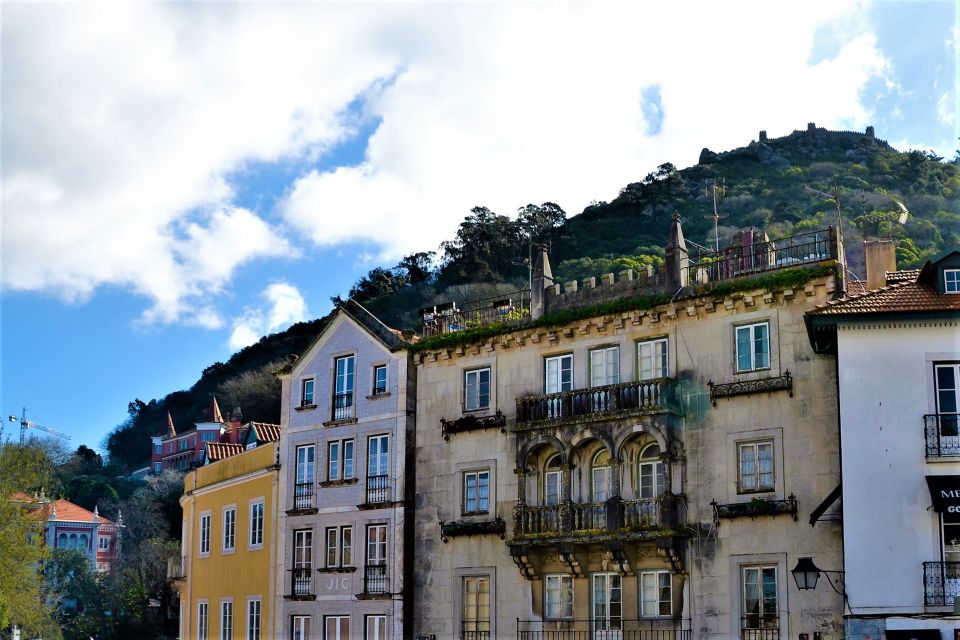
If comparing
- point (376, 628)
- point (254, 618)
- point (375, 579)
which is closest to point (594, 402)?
point (375, 579)

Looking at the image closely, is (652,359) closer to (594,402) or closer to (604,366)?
(604,366)

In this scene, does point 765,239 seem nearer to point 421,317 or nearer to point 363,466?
point 421,317

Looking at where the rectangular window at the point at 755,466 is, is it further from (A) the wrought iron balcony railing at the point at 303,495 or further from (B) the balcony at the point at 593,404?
(A) the wrought iron balcony railing at the point at 303,495

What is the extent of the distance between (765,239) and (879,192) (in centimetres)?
8128

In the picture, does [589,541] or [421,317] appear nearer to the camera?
[589,541]

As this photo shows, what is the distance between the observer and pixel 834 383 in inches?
1178

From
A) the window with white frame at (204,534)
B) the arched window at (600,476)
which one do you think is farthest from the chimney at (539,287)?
the window with white frame at (204,534)

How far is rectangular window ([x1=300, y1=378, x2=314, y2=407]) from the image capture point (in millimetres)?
43250

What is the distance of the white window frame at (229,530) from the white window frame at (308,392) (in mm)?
6109

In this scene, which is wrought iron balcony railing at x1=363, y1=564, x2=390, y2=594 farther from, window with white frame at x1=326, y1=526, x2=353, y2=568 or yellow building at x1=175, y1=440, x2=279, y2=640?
yellow building at x1=175, y1=440, x2=279, y2=640

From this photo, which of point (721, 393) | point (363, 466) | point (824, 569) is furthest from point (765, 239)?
point (363, 466)

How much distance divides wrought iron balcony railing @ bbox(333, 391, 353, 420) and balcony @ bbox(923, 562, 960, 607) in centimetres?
2100

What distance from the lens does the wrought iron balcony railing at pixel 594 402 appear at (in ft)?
109

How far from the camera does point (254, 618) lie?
143ft
